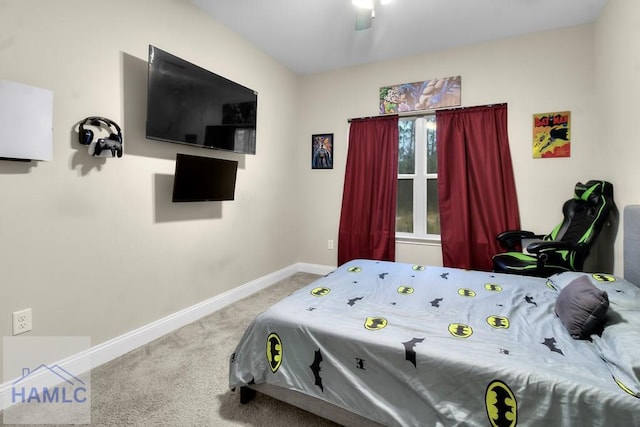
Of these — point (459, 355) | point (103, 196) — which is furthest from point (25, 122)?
point (459, 355)

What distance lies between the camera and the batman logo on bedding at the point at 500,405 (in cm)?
114

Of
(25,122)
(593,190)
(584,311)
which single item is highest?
(25,122)

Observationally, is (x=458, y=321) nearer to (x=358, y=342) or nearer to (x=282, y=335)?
(x=358, y=342)

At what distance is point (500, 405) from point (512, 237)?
2428 mm

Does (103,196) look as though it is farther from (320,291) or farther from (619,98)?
(619,98)

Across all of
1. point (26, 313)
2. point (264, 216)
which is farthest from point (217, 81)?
point (26, 313)

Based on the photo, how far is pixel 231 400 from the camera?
1.75 meters

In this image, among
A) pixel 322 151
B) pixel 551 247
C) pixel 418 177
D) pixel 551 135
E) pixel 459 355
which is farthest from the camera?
pixel 322 151

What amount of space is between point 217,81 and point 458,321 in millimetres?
2710

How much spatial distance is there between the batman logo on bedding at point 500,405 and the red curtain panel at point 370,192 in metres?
2.69

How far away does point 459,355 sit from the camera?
1.27 meters

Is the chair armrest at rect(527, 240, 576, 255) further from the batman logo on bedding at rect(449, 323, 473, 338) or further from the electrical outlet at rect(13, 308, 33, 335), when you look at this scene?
the electrical outlet at rect(13, 308, 33, 335)

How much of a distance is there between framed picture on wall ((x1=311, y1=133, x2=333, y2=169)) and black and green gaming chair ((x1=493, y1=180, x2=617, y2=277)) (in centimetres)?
237

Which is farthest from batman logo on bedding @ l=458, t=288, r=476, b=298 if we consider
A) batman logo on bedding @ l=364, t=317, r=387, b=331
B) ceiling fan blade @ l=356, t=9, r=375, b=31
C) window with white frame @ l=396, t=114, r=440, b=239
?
ceiling fan blade @ l=356, t=9, r=375, b=31
